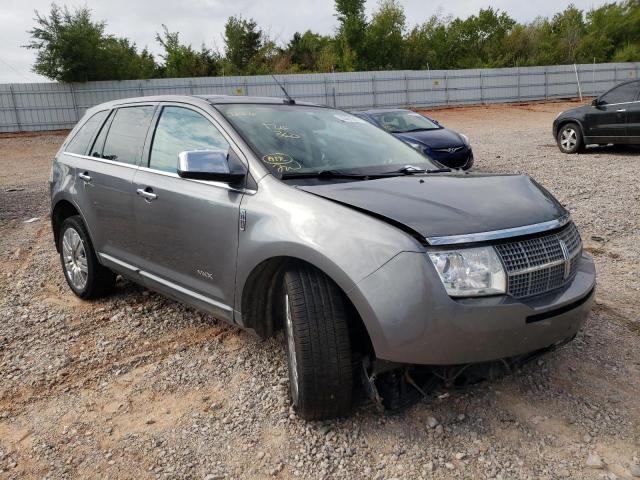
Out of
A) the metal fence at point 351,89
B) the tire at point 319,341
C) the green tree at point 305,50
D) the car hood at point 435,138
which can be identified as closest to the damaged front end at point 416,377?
the tire at point 319,341

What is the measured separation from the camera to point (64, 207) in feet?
15.7

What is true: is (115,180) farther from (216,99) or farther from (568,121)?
(568,121)

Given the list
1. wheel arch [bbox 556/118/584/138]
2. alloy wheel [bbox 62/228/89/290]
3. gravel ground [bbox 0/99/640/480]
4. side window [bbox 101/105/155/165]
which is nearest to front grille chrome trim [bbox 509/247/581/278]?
gravel ground [bbox 0/99/640/480]

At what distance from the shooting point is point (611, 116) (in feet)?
36.9

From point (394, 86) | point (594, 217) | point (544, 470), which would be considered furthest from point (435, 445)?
point (394, 86)

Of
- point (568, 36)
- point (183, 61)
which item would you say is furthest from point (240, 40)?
point (568, 36)

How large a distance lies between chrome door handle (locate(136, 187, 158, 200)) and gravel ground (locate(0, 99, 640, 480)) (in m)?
1.03

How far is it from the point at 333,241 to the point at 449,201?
600 mm

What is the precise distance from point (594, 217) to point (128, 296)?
5313mm

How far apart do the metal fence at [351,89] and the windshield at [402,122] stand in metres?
15.7

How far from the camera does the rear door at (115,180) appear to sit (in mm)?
3816

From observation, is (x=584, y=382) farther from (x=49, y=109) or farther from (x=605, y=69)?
(x=605, y=69)

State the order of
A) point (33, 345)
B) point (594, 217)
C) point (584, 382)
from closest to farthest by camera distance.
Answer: point (584, 382) < point (33, 345) < point (594, 217)

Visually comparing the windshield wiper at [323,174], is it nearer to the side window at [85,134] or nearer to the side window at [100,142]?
the side window at [100,142]
